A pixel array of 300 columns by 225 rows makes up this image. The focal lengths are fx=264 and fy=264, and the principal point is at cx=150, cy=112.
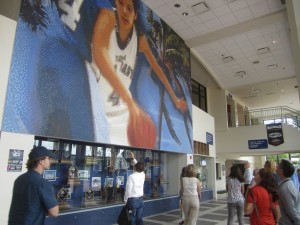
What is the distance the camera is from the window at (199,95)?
1497cm

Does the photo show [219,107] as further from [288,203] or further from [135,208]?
[288,203]

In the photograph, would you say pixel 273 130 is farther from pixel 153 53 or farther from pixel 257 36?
pixel 153 53

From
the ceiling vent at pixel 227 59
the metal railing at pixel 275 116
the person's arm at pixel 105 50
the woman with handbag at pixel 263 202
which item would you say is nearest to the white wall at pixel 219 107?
the metal railing at pixel 275 116

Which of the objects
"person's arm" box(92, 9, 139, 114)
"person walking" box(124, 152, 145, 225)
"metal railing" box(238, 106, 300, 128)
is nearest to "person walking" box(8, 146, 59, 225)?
"person walking" box(124, 152, 145, 225)

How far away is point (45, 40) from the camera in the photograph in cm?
507

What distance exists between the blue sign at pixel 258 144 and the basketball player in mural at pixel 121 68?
9703 mm

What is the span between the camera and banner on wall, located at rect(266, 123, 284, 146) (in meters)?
14.7

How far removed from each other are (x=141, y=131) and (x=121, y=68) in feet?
5.99

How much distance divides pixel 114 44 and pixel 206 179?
27.0ft

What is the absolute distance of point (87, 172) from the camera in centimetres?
634

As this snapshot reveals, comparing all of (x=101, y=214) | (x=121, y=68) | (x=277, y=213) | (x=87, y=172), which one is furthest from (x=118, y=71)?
(x=277, y=213)

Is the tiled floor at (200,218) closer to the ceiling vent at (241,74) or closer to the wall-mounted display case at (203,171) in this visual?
the wall-mounted display case at (203,171)

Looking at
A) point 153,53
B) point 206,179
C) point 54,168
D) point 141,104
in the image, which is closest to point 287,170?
point 54,168

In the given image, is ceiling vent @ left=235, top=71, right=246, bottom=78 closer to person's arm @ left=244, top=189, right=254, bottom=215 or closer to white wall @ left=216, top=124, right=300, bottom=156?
white wall @ left=216, top=124, right=300, bottom=156
